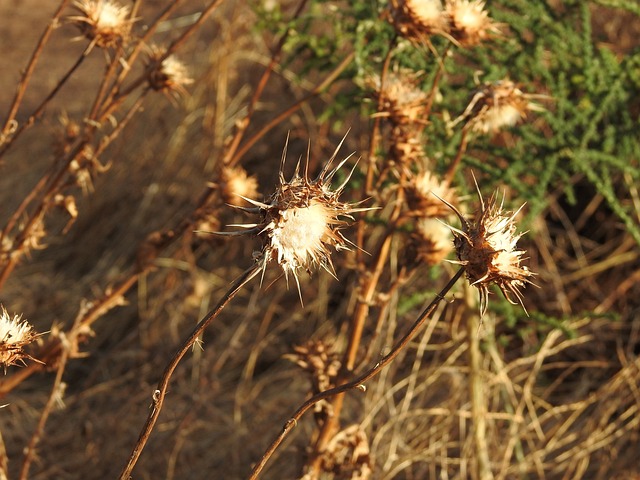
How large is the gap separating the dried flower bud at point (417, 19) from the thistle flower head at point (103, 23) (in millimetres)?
416

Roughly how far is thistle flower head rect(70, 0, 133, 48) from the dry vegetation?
23 millimetres

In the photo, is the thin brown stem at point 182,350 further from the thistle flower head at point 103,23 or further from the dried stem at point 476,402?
the dried stem at point 476,402

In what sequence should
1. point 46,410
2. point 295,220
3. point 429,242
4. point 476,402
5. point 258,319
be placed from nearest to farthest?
point 295,220, point 46,410, point 429,242, point 476,402, point 258,319

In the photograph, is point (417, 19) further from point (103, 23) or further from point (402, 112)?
point (103, 23)

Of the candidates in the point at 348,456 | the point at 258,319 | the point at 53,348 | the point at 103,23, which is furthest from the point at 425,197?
the point at 258,319

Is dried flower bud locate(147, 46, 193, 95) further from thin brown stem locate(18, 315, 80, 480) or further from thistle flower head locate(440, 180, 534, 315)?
thistle flower head locate(440, 180, 534, 315)

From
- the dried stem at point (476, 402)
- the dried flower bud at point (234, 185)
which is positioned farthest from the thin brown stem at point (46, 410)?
the dried stem at point (476, 402)

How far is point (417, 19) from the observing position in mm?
1310

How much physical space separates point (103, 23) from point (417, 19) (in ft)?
1.60

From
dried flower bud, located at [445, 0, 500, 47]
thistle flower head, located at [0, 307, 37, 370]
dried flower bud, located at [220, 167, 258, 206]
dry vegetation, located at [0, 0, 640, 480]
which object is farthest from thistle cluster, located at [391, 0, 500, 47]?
thistle flower head, located at [0, 307, 37, 370]

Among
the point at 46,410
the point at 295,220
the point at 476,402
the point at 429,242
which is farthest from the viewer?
the point at 476,402

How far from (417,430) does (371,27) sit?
95cm

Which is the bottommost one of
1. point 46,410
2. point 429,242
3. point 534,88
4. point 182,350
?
point 182,350

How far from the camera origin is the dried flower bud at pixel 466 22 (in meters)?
1.34
